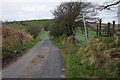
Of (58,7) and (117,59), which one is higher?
(58,7)

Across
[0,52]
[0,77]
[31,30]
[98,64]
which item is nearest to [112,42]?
[98,64]

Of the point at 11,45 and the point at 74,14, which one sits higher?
the point at 74,14

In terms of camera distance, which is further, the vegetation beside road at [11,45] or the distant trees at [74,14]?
the distant trees at [74,14]

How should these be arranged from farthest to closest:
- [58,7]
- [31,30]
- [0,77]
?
[31,30]
[58,7]
[0,77]

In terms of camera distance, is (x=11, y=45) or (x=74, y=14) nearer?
(x=11, y=45)

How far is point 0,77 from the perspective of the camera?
11.1 meters

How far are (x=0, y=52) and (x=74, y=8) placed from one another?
64.4ft

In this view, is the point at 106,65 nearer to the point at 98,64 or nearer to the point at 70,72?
the point at 98,64

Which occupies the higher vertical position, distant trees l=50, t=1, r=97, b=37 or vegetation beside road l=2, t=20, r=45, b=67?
distant trees l=50, t=1, r=97, b=37

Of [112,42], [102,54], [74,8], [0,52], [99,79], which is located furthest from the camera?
[74,8]

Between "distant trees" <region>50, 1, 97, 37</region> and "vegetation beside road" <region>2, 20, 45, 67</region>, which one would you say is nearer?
"vegetation beside road" <region>2, 20, 45, 67</region>

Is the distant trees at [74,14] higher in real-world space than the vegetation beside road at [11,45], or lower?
higher

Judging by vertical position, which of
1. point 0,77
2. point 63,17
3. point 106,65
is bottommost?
point 0,77

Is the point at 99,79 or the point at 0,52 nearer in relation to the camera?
the point at 99,79
